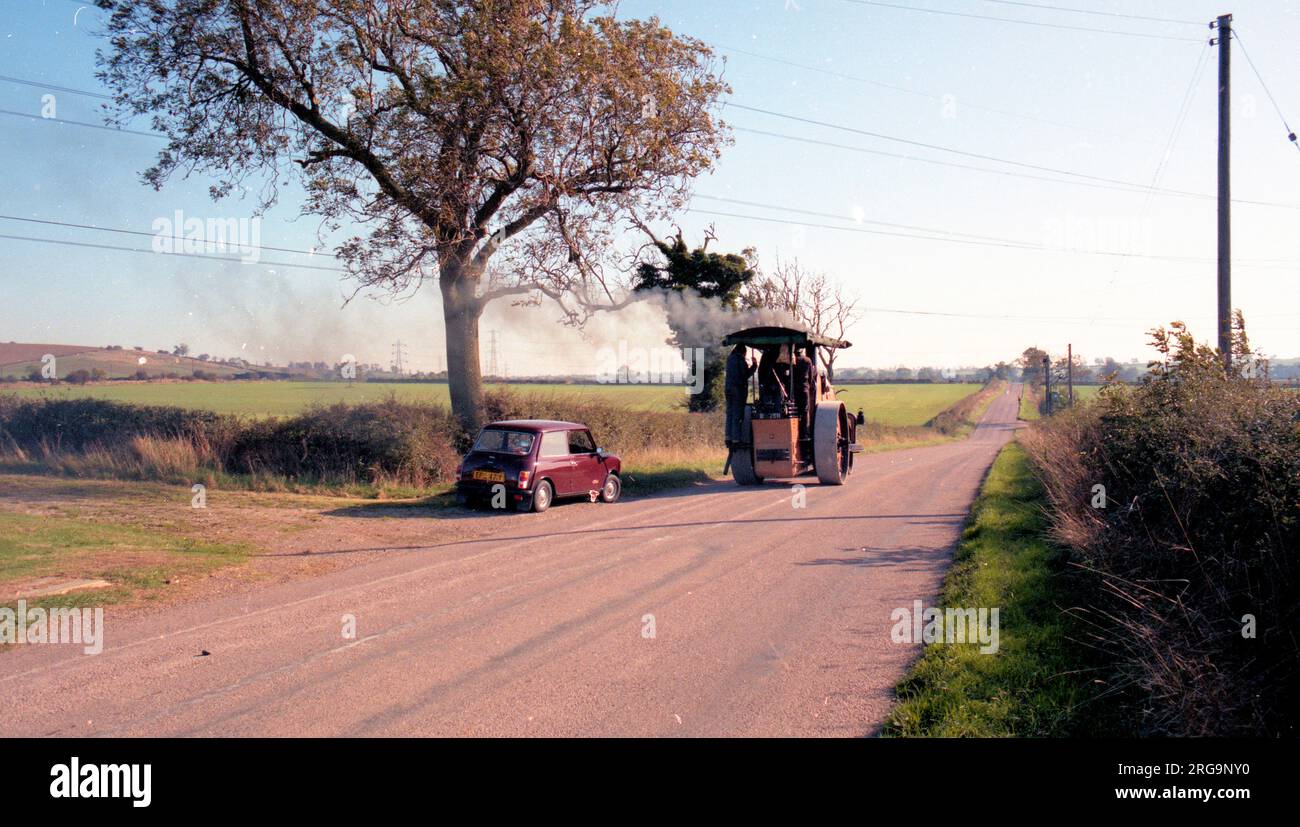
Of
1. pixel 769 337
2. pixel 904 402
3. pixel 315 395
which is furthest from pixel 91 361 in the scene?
pixel 904 402

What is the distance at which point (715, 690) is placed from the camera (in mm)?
6078

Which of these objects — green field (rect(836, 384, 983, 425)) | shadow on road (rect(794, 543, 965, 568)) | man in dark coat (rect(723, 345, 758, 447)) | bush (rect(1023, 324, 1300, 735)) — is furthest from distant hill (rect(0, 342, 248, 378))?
green field (rect(836, 384, 983, 425))

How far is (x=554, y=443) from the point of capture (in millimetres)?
17000

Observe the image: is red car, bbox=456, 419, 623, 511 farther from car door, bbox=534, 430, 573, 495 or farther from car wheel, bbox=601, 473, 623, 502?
car wheel, bbox=601, 473, 623, 502

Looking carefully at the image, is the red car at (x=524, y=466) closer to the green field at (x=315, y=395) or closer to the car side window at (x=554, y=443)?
the car side window at (x=554, y=443)

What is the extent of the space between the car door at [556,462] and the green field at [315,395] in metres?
6.82

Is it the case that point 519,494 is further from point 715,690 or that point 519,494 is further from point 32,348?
point 32,348

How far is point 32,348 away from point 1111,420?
33586 mm

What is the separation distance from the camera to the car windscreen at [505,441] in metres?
16.5

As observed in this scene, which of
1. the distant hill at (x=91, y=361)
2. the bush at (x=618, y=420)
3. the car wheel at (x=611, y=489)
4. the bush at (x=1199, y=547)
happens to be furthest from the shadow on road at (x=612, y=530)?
the distant hill at (x=91, y=361)

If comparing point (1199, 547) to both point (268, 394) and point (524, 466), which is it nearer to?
point (524, 466)
